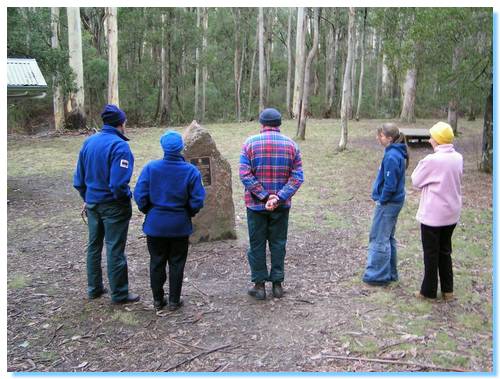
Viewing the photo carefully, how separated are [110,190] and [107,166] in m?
0.22

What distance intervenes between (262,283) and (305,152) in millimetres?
10886

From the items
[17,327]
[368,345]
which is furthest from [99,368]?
[368,345]

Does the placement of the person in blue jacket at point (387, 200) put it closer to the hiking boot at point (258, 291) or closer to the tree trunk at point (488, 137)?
the hiking boot at point (258, 291)

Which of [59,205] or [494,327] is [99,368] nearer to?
[494,327]

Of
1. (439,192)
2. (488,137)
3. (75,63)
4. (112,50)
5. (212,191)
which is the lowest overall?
(212,191)

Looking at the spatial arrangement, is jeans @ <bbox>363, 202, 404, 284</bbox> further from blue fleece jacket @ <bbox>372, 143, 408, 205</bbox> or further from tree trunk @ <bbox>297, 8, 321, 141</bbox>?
tree trunk @ <bbox>297, 8, 321, 141</bbox>

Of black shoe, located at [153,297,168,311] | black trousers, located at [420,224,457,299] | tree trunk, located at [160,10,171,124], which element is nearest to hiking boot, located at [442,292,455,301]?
black trousers, located at [420,224,457,299]

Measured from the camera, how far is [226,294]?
5309mm

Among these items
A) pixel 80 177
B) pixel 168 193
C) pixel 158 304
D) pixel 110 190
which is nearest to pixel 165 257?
pixel 158 304

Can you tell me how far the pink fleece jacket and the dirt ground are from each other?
89 cm

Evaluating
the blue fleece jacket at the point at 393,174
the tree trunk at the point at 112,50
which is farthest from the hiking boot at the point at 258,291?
the tree trunk at the point at 112,50

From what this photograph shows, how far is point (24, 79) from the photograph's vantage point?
344 inches

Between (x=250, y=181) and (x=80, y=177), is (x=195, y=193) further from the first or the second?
(x=80, y=177)

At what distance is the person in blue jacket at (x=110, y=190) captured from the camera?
459cm
